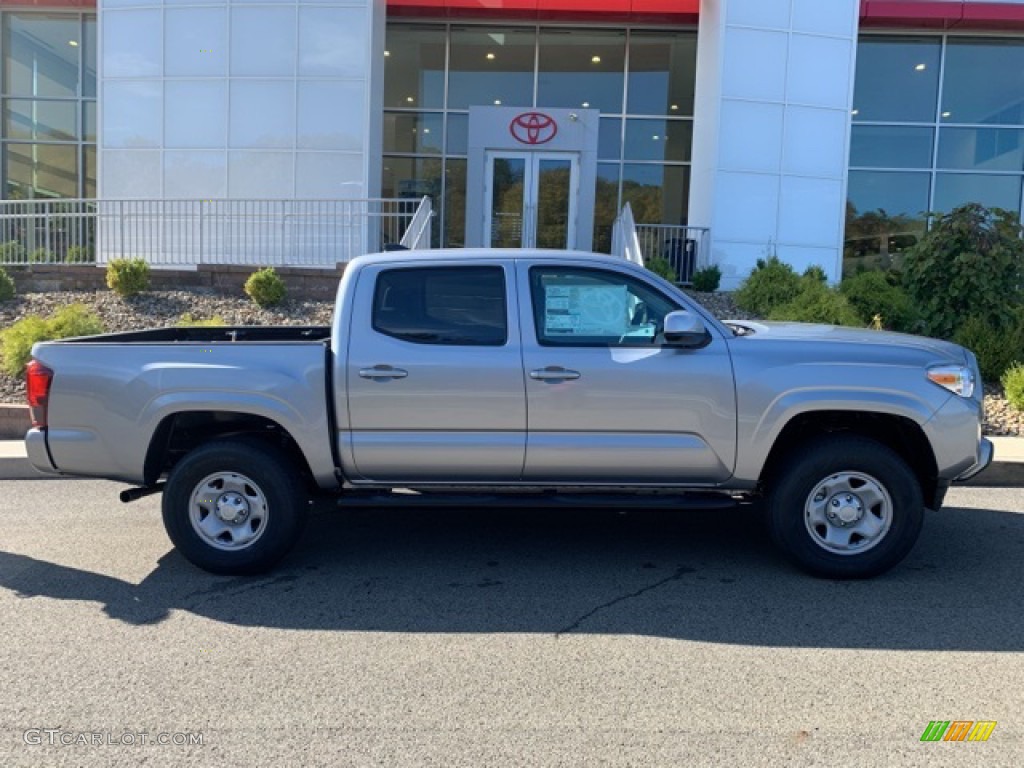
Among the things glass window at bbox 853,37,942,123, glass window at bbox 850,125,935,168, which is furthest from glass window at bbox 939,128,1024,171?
glass window at bbox 853,37,942,123

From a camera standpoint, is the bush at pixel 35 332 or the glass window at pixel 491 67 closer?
the bush at pixel 35 332

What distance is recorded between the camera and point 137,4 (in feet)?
57.0

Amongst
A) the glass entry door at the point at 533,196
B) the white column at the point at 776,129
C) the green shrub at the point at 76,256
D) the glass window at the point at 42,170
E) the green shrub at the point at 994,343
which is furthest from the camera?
the glass window at the point at 42,170

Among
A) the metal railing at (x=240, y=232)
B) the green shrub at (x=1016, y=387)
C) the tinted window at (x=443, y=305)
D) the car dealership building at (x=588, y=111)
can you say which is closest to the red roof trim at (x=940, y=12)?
the car dealership building at (x=588, y=111)

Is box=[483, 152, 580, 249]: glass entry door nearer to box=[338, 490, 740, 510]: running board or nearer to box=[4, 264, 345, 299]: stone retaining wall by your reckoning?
box=[4, 264, 345, 299]: stone retaining wall

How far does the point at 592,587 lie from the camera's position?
4887mm

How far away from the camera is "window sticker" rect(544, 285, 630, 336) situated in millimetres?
4996

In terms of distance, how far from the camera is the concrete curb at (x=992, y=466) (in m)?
7.57

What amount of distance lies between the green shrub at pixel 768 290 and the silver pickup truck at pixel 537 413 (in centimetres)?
827

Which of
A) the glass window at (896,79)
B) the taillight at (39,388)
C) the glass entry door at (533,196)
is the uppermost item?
the glass window at (896,79)

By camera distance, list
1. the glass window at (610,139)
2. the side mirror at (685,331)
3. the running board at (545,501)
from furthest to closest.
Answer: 1. the glass window at (610,139)
2. the running board at (545,501)
3. the side mirror at (685,331)

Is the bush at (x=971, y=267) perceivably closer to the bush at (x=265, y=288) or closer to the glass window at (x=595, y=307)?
the glass window at (x=595, y=307)

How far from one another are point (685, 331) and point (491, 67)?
1695 centimetres

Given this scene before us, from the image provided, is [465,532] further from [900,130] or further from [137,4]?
[900,130]
